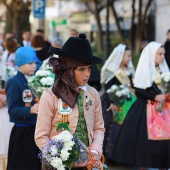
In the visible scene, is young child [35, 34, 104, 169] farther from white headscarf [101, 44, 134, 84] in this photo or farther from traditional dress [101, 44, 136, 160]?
white headscarf [101, 44, 134, 84]

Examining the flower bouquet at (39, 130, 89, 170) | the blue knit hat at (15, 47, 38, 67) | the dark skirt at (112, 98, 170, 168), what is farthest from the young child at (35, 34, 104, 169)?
the dark skirt at (112, 98, 170, 168)

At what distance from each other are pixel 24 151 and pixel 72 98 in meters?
1.89

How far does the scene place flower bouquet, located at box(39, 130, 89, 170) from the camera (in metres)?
4.27

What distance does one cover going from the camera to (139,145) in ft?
27.5

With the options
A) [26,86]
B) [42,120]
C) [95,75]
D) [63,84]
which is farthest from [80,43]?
[95,75]

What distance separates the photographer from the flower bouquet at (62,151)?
14.0ft

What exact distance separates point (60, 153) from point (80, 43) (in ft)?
2.87

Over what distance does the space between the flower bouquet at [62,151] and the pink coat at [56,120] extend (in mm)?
243

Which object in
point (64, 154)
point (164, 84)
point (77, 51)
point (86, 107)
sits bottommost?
point (164, 84)

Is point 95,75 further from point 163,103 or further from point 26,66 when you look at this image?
point 26,66

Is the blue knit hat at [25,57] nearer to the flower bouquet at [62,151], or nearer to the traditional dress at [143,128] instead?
the traditional dress at [143,128]

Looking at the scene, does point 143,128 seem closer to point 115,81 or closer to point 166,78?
point 166,78

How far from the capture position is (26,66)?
6.51 m

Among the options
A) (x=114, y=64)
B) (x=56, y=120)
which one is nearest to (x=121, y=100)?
(x=114, y=64)
